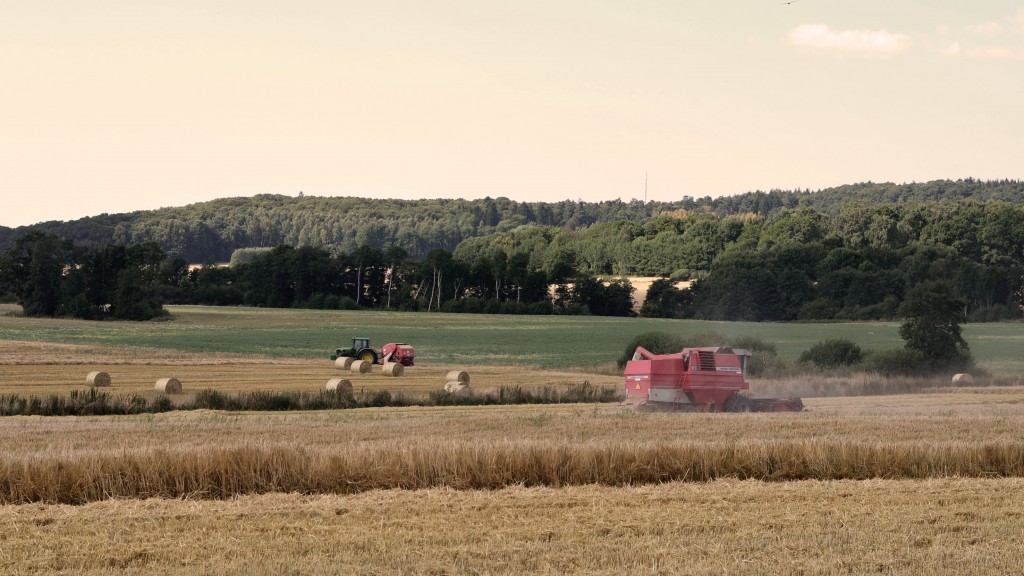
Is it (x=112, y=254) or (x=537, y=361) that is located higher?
(x=112, y=254)

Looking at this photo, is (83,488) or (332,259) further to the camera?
(332,259)

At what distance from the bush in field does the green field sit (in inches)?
235

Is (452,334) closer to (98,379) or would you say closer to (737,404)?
(98,379)

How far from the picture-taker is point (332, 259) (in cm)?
13612

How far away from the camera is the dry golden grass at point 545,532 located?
9.85m

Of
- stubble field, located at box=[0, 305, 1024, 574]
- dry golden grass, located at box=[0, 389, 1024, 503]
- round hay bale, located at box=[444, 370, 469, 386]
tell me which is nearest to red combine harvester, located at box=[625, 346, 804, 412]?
dry golden grass, located at box=[0, 389, 1024, 503]

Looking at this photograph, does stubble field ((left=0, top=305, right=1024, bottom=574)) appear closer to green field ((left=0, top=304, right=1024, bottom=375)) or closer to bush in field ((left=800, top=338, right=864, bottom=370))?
bush in field ((left=800, top=338, right=864, bottom=370))

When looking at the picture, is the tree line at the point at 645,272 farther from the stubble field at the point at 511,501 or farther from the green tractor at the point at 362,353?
the stubble field at the point at 511,501

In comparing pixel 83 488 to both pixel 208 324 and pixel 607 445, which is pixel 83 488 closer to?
pixel 607 445

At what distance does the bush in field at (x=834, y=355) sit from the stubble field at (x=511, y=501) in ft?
81.8

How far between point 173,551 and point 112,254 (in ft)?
288

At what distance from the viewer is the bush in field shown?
46.7 m

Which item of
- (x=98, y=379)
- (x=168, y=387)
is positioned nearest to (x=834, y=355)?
(x=168, y=387)

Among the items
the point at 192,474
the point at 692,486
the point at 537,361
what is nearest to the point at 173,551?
the point at 192,474
